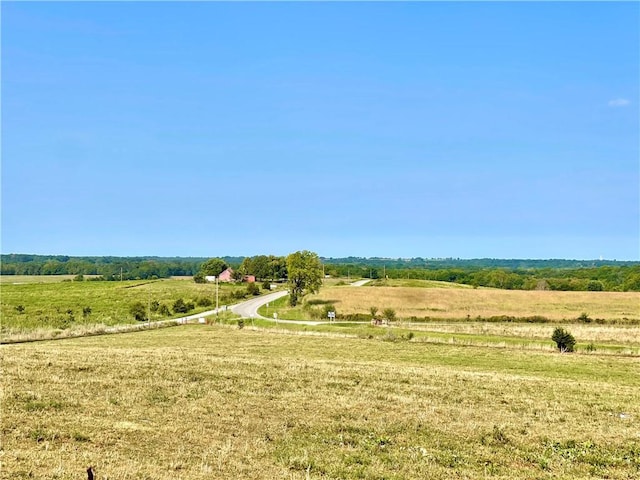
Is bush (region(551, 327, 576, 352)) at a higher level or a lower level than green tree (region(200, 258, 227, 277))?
lower

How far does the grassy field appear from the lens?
70.6 metres

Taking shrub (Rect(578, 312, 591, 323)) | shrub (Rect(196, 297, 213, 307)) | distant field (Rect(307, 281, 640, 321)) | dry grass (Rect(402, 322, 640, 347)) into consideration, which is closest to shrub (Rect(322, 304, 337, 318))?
distant field (Rect(307, 281, 640, 321))

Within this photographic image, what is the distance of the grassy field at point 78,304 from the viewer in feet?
232

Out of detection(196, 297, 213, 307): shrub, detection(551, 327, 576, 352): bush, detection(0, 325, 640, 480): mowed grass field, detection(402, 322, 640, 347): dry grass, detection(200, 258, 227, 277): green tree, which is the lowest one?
detection(402, 322, 640, 347): dry grass

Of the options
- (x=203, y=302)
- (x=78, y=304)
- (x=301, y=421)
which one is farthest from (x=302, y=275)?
(x=301, y=421)

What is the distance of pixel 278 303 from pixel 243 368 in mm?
75852

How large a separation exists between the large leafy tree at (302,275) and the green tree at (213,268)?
82.2 metres

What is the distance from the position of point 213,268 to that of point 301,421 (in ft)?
558

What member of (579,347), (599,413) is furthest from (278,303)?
(599,413)

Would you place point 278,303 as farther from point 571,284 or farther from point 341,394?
point 571,284

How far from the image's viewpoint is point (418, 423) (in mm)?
17531

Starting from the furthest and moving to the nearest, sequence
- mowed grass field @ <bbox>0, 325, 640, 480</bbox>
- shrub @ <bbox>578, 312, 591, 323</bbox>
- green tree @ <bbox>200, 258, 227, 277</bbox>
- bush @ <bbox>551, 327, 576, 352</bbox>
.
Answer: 1. green tree @ <bbox>200, 258, 227, 277</bbox>
2. shrub @ <bbox>578, 312, 591, 323</bbox>
3. bush @ <bbox>551, 327, 576, 352</bbox>
4. mowed grass field @ <bbox>0, 325, 640, 480</bbox>

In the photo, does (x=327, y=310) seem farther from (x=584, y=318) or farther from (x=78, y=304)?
(x=78, y=304)

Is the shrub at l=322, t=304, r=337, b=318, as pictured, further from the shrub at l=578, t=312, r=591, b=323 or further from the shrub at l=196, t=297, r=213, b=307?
the shrub at l=578, t=312, r=591, b=323
